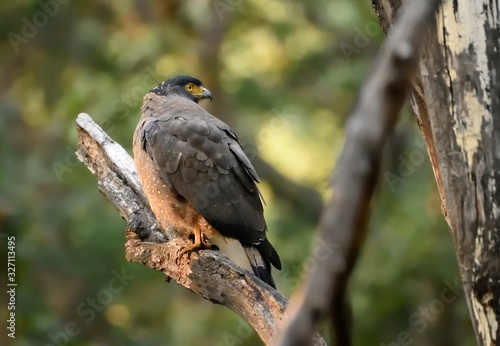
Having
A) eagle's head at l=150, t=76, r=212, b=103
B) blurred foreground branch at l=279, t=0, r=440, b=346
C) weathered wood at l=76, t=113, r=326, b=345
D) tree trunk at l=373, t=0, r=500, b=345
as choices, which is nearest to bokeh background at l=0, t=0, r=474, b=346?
eagle's head at l=150, t=76, r=212, b=103

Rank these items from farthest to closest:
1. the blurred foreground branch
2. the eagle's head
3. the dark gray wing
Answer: the eagle's head
the dark gray wing
the blurred foreground branch

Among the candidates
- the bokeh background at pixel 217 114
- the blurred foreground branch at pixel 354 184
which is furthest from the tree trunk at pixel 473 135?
the bokeh background at pixel 217 114

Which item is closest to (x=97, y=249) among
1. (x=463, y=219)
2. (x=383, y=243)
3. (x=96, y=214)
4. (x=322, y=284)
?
(x=96, y=214)

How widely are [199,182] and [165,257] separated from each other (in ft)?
2.03

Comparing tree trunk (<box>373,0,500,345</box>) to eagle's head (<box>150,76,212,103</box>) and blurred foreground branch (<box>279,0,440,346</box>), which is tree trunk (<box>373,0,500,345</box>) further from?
eagle's head (<box>150,76,212,103</box>)

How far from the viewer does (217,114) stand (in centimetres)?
997

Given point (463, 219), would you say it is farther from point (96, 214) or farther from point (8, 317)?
point (96, 214)

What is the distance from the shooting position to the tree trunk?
8.28 feet

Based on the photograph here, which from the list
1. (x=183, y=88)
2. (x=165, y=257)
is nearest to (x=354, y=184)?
(x=165, y=257)

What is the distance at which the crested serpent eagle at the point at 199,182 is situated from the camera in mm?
4738

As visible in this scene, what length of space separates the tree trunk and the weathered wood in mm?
1006

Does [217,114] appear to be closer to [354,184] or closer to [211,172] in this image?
[211,172]

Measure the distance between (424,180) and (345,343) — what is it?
7.49m

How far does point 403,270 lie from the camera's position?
310 inches
